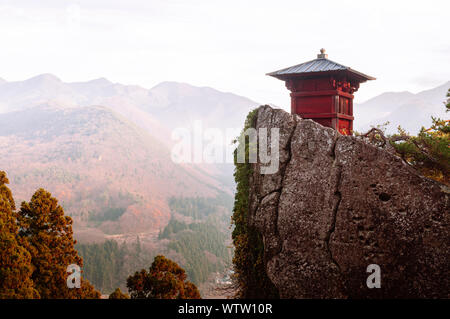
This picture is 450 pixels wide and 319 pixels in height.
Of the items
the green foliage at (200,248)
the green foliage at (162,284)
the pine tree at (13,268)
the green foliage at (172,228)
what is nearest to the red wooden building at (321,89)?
the green foliage at (162,284)

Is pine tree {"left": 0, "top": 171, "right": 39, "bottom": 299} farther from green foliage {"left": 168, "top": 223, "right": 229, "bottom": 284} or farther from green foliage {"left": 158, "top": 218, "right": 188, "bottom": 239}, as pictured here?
green foliage {"left": 158, "top": 218, "right": 188, "bottom": 239}

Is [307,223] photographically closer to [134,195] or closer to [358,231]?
[358,231]

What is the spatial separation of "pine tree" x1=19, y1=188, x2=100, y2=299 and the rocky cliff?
6.85m

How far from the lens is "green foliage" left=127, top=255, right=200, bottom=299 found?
1365cm

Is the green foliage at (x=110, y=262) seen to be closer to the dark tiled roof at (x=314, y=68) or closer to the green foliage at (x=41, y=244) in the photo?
the green foliage at (x=41, y=244)

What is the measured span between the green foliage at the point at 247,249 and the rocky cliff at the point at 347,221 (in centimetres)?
69

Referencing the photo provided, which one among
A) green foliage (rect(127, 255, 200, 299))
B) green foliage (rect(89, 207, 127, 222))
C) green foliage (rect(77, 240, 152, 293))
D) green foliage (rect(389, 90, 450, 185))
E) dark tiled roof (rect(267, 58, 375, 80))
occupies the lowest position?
green foliage (rect(77, 240, 152, 293))

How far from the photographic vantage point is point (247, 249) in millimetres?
15586

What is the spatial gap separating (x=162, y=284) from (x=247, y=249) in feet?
11.8

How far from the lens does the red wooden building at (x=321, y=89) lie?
16.9 metres

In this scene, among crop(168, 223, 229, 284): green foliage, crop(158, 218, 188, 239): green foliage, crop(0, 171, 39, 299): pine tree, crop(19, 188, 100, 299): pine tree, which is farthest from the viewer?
crop(158, 218, 188, 239): green foliage

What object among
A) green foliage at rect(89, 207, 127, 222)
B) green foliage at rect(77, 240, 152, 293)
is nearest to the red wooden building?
green foliage at rect(77, 240, 152, 293)
